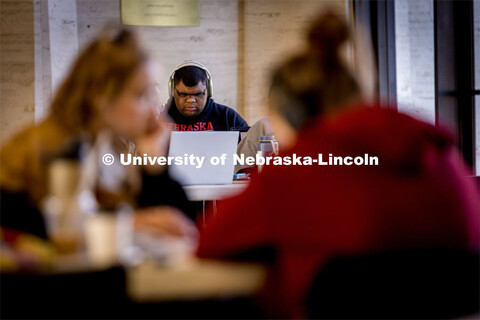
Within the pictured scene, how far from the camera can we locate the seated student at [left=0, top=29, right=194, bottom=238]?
5.23 feet

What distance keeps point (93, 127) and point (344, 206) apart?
2.52 feet

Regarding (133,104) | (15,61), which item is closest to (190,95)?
(15,61)

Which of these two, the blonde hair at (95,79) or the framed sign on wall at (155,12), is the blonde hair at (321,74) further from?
the framed sign on wall at (155,12)

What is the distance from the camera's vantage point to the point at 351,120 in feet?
4.27

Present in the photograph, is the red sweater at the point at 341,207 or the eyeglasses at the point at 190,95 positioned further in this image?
the eyeglasses at the point at 190,95

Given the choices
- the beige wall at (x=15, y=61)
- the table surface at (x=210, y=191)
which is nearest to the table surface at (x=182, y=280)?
the table surface at (x=210, y=191)

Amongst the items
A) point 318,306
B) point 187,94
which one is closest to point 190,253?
point 318,306

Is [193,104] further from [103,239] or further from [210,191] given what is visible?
[103,239]

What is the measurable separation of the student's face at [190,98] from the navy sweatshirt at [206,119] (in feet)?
0.25

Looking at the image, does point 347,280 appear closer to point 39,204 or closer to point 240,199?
point 240,199

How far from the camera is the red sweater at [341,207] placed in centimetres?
125

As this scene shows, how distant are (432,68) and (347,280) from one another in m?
4.51

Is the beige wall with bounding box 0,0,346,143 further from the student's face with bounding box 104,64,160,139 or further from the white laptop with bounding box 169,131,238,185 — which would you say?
the student's face with bounding box 104,64,160,139

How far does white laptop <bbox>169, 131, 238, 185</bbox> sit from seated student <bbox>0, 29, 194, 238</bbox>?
4.20 feet
